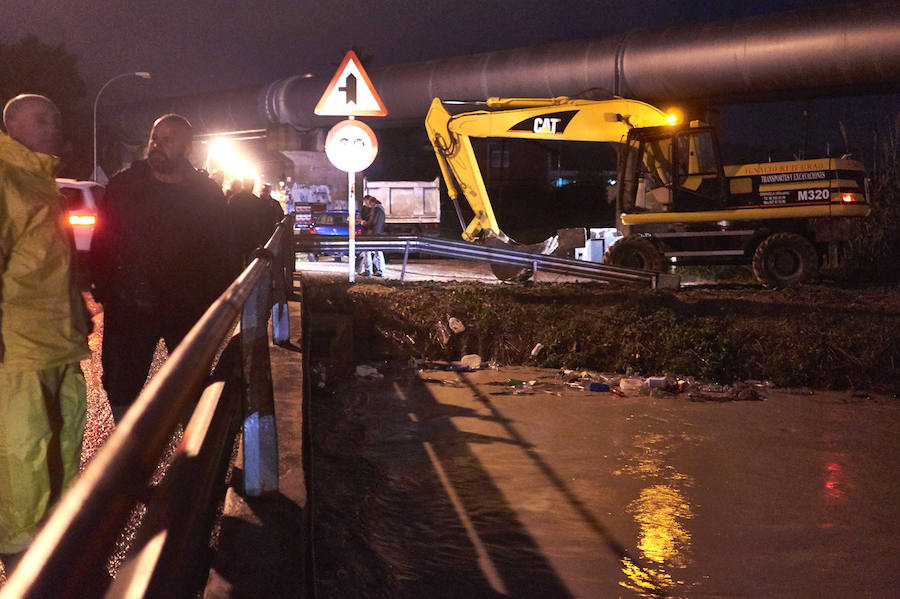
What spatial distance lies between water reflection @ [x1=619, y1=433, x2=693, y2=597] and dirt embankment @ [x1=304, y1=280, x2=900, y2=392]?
3.27 m

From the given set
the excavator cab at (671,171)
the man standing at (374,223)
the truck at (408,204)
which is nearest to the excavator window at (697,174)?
the excavator cab at (671,171)

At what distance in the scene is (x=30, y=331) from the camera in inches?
141

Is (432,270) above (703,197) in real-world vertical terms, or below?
below

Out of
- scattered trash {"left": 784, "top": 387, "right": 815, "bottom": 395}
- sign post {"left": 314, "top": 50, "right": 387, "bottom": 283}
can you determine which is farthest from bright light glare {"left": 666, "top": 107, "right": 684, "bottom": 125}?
scattered trash {"left": 784, "top": 387, "right": 815, "bottom": 395}

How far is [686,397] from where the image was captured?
9.28 metres

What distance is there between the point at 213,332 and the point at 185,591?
21.9 inches

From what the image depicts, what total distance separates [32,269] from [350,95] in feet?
24.5

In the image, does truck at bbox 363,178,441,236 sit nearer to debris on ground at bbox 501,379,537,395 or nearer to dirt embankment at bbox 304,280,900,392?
dirt embankment at bbox 304,280,900,392

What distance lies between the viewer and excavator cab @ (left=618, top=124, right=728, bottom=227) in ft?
53.1

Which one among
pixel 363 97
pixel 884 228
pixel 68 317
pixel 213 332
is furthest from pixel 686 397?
pixel 884 228

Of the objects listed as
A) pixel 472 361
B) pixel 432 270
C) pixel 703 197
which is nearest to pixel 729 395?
pixel 472 361

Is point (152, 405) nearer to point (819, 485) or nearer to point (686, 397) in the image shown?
point (819, 485)

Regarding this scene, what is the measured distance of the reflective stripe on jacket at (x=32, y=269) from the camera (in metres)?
3.55

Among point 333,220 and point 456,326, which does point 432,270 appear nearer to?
point 333,220
